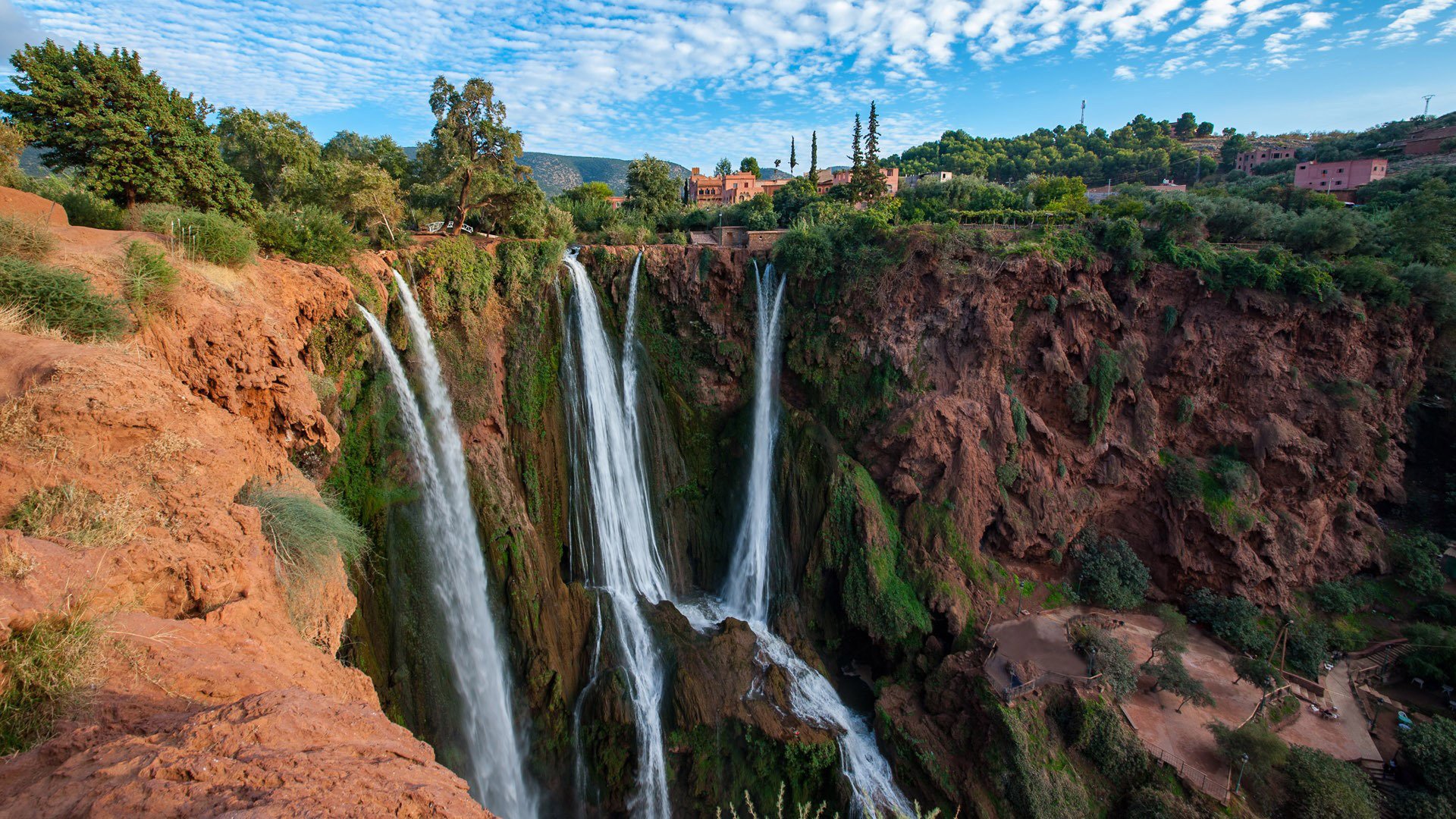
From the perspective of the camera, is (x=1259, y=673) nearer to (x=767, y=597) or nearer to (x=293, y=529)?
(x=767, y=597)

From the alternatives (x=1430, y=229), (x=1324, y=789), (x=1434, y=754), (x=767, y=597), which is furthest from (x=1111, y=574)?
(x=1430, y=229)

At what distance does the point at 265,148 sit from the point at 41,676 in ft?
66.8

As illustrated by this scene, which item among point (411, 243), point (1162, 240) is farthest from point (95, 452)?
point (1162, 240)

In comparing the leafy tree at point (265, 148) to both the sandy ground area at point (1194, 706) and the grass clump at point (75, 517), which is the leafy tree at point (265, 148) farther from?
the sandy ground area at point (1194, 706)

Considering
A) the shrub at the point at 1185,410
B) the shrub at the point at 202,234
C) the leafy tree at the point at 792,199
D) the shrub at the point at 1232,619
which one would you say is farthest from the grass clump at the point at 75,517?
the leafy tree at the point at 792,199

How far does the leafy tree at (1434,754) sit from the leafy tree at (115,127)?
27640 millimetres

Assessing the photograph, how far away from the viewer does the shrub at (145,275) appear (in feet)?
22.4

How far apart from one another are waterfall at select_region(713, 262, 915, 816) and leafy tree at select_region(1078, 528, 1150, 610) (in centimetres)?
929

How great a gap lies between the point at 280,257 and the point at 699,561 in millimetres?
12819

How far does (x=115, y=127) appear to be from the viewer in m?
10.7

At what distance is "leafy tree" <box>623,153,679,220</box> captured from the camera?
30.5m

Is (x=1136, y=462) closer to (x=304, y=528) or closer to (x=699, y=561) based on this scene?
(x=699, y=561)

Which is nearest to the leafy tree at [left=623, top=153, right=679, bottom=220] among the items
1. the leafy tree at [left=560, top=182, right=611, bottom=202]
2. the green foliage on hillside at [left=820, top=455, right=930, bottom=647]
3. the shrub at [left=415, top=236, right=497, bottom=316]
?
the leafy tree at [left=560, top=182, right=611, bottom=202]

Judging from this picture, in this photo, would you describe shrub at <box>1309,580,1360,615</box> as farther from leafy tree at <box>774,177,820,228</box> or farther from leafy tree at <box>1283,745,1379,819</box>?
leafy tree at <box>774,177,820,228</box>
